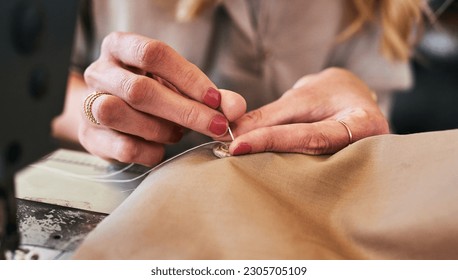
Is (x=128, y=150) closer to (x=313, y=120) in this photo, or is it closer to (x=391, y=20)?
(x=313, y=120)

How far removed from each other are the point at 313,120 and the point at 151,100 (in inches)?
7.9

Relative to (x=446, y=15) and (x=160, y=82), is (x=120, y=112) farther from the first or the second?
(x=446, y=15)

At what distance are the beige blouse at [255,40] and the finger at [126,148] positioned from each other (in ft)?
1.10

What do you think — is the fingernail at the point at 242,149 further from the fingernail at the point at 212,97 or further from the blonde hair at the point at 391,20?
the blonde hair at the point at 391,20

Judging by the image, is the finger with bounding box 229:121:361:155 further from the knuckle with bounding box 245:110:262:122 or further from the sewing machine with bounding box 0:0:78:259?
the sewing machine with bounding box 0:0:78:259

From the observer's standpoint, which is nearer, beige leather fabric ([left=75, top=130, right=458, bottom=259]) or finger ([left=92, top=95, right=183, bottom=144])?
beige leather fabric ([left=75, top=130, right=458, bottom=259])

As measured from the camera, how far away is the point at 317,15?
101cm

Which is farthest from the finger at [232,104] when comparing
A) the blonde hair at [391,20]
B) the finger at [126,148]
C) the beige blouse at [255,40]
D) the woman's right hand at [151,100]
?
the blonde hair at [391,20]

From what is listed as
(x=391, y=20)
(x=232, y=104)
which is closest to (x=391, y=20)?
(x=391, y=20)

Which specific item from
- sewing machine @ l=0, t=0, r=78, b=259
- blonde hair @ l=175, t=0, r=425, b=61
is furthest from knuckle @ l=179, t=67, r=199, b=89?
blonde hair @ l=175, t=0, r=425, b=61

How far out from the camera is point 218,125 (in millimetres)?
529

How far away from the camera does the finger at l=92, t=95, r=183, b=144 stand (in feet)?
1.80

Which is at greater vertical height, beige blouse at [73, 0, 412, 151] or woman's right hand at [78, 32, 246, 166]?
beige blouse at [73, 0, 412, 151]
